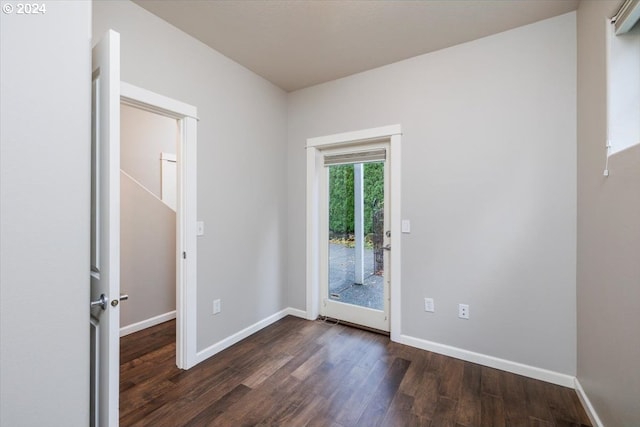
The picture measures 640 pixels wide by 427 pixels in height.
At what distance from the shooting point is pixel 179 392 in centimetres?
198

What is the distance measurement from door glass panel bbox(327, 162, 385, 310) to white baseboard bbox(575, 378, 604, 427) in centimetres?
156

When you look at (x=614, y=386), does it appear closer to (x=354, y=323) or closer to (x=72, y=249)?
(x=354, y=323)

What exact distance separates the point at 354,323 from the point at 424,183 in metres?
1.69

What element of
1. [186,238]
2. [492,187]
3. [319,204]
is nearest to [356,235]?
[319,204]

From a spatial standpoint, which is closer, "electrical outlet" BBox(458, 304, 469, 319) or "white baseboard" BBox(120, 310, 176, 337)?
"electrical outlet" BBox(458, 304, 469, 319)

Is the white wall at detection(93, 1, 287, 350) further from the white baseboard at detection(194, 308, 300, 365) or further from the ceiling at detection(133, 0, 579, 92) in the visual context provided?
the ceiling at detection(133, 0, 579, 92)

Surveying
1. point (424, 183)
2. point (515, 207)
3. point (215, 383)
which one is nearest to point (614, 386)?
point (515, 207)

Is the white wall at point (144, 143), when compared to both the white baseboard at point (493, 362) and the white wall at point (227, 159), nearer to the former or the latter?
the white wall at point (227, 159)

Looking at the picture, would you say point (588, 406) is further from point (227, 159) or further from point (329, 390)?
point (227, 159)

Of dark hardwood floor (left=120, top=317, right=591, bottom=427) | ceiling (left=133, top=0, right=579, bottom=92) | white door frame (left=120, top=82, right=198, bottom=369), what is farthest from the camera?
white door frame (left=120, top=82, right=198, bottom=369)

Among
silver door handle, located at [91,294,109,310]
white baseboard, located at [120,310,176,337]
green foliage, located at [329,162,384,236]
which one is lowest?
white baseboard, located at [120,310,176,337]

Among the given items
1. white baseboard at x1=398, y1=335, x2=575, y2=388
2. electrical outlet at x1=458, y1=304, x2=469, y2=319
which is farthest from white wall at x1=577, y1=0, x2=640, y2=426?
electrical outlet at x1=458, y1=304, x2=469, y2=319

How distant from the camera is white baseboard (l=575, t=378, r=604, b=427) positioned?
5.35 ft

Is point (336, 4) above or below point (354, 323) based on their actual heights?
above
